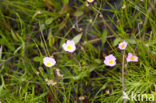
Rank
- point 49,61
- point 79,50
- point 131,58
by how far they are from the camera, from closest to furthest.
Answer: point 131,58
point 49,61
point 79,50

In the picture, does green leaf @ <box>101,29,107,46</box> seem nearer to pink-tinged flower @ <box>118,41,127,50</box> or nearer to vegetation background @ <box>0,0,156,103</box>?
vegetation background @ <box>0,0,156,103</box>

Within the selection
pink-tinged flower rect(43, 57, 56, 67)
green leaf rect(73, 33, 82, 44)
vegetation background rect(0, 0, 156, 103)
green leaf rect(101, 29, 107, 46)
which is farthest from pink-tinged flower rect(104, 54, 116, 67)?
pink-tinged flower rect(43, 57, 56, 67)

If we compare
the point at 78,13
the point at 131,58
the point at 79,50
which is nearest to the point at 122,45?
the point at 131,58

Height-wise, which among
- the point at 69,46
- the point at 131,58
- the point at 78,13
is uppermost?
the point at 78,13

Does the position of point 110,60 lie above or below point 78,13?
below

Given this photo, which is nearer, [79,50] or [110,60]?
[110,60]

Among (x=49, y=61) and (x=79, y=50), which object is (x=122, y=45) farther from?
(x=49, y=61)

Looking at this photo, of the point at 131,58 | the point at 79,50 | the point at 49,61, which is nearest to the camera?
the point at 131,58

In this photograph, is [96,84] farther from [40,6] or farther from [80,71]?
[40,6]
